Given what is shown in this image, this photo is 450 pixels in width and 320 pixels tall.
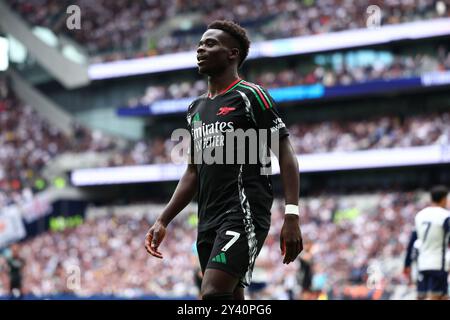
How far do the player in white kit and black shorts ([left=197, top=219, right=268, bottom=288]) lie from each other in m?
4.92

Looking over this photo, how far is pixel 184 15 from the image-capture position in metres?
42.1

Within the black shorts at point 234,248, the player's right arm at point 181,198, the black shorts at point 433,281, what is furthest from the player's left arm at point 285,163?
the black shorts at point 433,281

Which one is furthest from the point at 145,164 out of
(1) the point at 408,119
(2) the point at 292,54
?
(1) the point at 408,119

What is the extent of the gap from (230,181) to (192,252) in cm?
2567

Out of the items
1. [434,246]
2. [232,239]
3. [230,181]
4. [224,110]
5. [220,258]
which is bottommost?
[434,246]

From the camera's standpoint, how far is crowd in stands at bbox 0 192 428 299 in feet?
85.1

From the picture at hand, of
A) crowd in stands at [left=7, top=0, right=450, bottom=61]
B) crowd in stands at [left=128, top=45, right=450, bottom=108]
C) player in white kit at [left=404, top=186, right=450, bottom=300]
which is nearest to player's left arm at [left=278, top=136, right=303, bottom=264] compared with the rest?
player in white kit at [left=404, top=186, right=450, bottom=300]

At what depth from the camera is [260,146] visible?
17.1 feet

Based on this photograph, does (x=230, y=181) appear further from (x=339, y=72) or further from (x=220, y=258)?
(x=339, y=72)

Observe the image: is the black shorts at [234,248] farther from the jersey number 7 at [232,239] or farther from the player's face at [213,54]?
the player's face at [213,54]

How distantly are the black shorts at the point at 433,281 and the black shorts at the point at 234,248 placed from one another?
17.0 ft

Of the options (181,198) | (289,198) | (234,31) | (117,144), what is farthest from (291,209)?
(117,144)

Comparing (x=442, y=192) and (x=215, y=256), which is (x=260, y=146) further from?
(x=442, y=192)

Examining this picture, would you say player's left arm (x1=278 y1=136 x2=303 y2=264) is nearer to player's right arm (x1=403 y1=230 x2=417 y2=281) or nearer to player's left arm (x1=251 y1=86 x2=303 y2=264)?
player's left arm (x1=251 y1=86 x2=303 y2=264)
